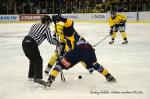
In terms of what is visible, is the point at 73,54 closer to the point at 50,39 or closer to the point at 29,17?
the point at 50,39

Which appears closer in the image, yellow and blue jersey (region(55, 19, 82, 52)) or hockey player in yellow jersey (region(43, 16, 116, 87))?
hockey player in yellow jersey (region(43, 16, 116, 87))

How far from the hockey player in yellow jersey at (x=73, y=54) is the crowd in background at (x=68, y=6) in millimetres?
14044

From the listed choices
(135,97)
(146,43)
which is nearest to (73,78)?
(135,97)

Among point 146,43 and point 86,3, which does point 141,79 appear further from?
point 86,3

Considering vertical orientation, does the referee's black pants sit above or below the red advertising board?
Answer: below

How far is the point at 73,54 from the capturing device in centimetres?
537

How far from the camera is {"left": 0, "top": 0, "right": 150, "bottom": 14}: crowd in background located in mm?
19500

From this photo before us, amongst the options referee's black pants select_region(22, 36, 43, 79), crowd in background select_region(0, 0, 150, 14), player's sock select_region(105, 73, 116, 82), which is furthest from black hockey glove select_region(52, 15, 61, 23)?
crowd in background select_region(0, 0, 150, 14)

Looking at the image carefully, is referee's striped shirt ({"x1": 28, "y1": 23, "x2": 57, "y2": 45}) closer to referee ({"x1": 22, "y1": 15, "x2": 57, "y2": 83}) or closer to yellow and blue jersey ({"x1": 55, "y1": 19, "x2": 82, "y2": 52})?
referee ({"x1": 22, "y1": 15, "x2": 57, "y2": 83})

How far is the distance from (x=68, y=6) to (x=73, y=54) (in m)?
15.0

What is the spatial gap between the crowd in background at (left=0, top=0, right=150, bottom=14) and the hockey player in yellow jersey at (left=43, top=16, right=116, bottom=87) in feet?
46.1

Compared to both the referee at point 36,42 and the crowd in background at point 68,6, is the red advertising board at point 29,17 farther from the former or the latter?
the referee at point 36,42

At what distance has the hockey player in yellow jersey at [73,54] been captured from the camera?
536cm

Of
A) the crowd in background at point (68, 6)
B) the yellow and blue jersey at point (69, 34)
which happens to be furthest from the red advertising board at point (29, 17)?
A: the yellow and blue jersey at point (69, 34)
